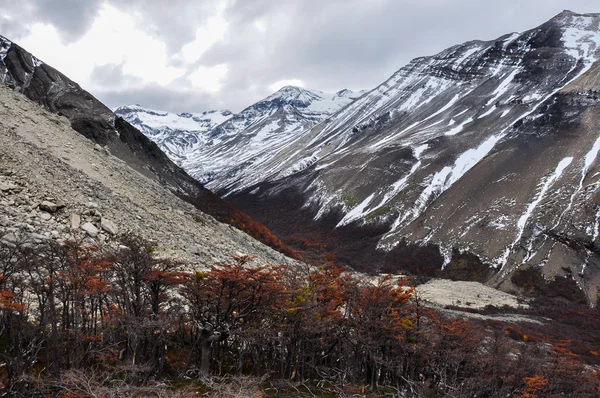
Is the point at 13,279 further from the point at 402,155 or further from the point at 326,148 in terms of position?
the point at 326,148

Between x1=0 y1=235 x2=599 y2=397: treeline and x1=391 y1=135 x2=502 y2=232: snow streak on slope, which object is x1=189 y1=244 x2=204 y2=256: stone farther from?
x1=391 y1=135 x2=502 y2=232: snow streak on slope

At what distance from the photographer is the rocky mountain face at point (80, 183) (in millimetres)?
17312

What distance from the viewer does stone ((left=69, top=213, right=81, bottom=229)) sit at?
57.0 ft

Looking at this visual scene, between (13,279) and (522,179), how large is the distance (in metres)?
75.7

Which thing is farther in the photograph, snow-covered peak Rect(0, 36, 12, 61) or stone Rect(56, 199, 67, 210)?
snow-covered peak Rect(0, 36, 12, 61)

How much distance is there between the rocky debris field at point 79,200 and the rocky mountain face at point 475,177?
3984 cm

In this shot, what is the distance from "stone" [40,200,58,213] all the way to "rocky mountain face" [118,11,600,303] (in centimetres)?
4968

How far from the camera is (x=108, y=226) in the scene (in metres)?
18.8

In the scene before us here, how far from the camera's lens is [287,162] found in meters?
158

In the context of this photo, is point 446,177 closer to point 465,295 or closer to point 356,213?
point 356,213

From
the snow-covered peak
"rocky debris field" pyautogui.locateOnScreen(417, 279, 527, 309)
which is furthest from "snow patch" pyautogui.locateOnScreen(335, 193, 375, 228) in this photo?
the snow-covered peak

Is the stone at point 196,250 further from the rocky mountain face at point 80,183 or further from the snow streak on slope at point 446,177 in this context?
the snow streak on slope at point 446,177

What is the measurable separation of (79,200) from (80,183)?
97.3 inches

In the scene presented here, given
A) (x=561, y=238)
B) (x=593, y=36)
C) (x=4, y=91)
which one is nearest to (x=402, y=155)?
(x=561, y=238)
